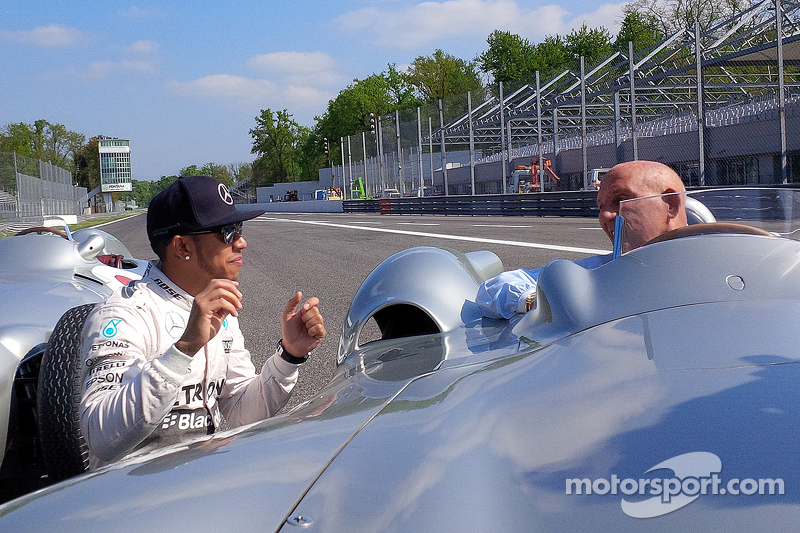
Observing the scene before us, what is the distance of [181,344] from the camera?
1927 millimetres

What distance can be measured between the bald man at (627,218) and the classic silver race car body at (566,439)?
12.9 inches

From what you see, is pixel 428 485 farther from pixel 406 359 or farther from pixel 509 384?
pixel 406 359

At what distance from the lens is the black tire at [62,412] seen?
7.27 feet

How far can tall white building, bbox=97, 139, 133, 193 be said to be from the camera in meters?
149

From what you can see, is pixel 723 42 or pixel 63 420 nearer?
pixel 63 420

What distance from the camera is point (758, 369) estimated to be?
49.4 inches

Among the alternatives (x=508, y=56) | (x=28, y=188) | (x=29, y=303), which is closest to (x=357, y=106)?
(x=508, y=56)

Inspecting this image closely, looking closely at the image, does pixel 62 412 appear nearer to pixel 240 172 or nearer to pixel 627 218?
pixel 627 218

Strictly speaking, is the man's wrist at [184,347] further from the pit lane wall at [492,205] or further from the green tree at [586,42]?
the green tree at [586,42]

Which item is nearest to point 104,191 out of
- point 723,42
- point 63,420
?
point 723,42

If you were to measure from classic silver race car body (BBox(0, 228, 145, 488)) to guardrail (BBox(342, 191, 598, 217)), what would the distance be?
16.9m

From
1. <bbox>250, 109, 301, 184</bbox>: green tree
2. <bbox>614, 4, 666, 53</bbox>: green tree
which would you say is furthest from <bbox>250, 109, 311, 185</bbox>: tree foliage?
<bbox>614, 4, 666, 53</bbox>: green tree

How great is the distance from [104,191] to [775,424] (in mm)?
159413

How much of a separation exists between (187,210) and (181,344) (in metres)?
0.46
